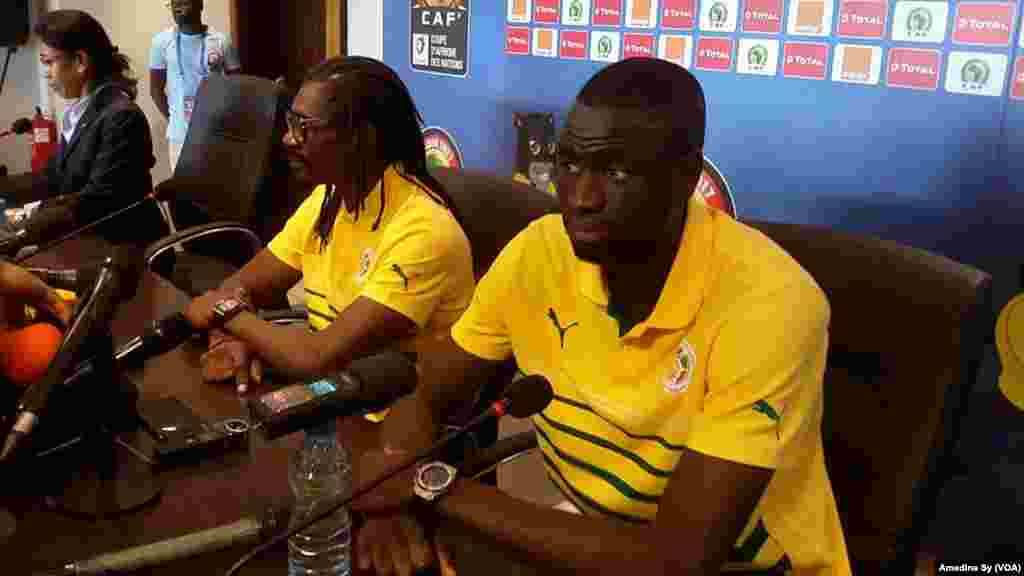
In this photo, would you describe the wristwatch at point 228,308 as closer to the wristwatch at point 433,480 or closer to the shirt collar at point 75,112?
Result: the wristwatch at point 433,480

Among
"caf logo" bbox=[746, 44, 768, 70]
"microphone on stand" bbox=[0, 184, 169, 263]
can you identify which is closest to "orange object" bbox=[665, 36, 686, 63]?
"caf logo" bbox=[746, 44, 768, 70]

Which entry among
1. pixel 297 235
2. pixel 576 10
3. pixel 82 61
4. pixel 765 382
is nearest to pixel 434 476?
pixel 765 382

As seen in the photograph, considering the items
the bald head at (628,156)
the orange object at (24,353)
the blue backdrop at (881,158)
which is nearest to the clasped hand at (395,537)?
the bald head at (628,156)

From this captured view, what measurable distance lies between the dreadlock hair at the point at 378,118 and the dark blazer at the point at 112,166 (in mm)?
1189

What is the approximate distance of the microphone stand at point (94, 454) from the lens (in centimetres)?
108

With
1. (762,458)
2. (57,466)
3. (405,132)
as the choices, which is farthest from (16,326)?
(762,458)

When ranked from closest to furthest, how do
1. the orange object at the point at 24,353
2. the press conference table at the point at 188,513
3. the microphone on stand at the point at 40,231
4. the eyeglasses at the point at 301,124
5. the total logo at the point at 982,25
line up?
the press conference table at the point at 188,513 → the orange object at the point at 24,353 → the microphone on stand at the point at 40,231 → the eyeglasses at the point at 301,124 → the total logo at the point at 982,25

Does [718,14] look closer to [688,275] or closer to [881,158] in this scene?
[881,158]

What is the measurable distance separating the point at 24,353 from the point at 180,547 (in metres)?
0.43

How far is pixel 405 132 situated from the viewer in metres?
1.77

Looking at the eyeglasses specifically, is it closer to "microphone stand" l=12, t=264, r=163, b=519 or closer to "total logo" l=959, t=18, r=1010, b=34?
"microphone stand" l=12, t=264, r=163, b=519

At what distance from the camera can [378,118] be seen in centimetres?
172

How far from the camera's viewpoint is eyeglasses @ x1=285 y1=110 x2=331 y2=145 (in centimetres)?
167

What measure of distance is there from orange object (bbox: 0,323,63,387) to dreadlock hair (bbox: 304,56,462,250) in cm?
65
